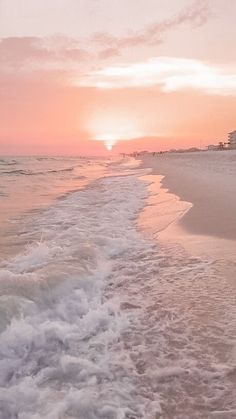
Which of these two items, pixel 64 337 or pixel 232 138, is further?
pixel 232 138

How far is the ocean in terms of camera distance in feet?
8.74

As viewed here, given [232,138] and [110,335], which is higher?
[232,138]

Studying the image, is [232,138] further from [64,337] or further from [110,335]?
[64,337]

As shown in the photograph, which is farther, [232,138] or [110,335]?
[232,138]

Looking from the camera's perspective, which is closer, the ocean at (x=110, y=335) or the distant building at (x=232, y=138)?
the ocean at (x=110, y=335)

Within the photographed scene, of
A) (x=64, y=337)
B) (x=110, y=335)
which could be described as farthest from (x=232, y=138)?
(x=64, y=337)

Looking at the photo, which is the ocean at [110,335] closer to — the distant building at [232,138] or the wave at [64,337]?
the wave at [64,337]

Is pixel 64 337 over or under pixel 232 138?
under

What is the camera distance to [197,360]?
10.2 feet

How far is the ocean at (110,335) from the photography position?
8.74 ft

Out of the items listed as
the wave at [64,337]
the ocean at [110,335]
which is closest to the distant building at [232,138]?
the ocean at [110,335]

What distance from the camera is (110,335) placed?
3604 millimetres

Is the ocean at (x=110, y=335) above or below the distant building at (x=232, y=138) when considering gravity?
below

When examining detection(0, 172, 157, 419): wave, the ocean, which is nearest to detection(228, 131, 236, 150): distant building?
the ocean
